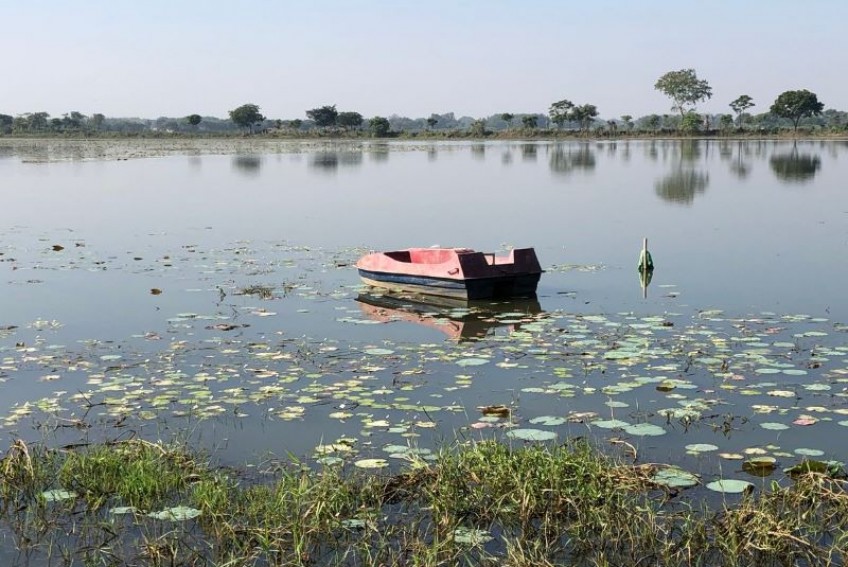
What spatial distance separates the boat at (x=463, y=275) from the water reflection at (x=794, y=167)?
86.4 ft

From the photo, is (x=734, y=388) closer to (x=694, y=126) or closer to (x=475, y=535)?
(x=475, y=535)

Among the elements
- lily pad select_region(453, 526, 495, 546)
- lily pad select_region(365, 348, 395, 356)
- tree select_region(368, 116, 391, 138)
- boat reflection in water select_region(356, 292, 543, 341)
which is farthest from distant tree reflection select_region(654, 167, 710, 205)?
tree select_region(368, 116, 391, 138)

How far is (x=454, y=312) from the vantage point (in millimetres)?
12672

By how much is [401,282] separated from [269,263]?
391cm

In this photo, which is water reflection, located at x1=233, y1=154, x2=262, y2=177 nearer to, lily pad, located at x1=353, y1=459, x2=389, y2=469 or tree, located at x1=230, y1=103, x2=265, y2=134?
lily pad, located at x1=353, y1=459, x2=389, y2=469

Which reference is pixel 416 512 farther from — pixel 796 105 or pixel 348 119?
pixel 348 119

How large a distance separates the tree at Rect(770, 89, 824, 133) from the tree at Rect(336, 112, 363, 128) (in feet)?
174

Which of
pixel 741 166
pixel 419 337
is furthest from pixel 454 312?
pixel 741 166

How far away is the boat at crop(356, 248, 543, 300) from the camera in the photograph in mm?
13250

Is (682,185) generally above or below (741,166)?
below

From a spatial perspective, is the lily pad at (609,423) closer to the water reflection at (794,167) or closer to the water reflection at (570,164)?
the water reflection at (794,167)

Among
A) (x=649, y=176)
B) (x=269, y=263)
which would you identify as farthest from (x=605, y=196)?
(x=269, y=263)

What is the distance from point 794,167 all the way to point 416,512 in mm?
43617

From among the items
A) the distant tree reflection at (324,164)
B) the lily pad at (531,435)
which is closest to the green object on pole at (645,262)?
the lily pad at (531,435)
